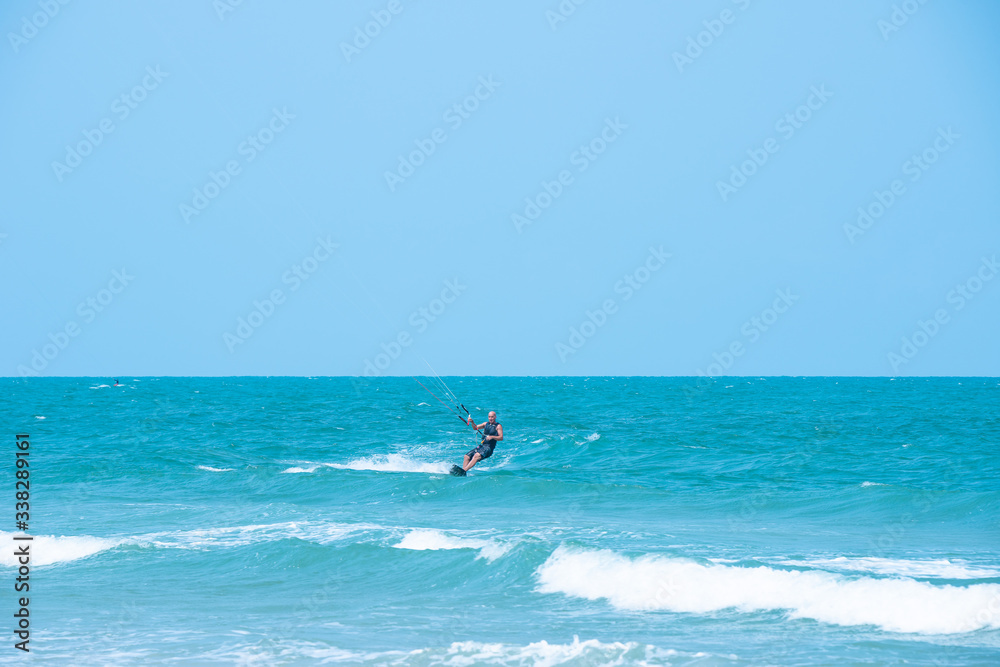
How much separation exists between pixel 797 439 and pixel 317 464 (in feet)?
54.9

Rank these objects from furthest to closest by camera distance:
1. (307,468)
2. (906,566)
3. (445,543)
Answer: (307,468), (445,543), (906,566)

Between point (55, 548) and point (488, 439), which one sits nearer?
point (55, 548)

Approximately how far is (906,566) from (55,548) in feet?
41.8

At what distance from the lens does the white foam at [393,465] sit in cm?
2718

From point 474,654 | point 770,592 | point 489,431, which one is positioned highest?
point 489,431

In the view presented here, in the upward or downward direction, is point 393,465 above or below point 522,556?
above

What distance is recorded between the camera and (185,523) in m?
18.0

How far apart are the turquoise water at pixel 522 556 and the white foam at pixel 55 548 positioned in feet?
0.17

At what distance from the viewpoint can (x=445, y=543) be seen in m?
15.4

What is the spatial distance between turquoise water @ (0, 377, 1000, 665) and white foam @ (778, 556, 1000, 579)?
0.06 metres

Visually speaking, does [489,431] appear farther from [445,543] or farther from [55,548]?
[55,548]

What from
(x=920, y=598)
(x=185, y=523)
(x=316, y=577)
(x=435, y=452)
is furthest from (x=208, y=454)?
(x=920, y=598)

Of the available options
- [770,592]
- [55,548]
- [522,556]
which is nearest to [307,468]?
[55,548]

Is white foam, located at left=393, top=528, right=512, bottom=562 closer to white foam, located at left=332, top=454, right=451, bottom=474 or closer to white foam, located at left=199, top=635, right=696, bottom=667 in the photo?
white foam, located at left=199, top=635, right=696, bottom=667
